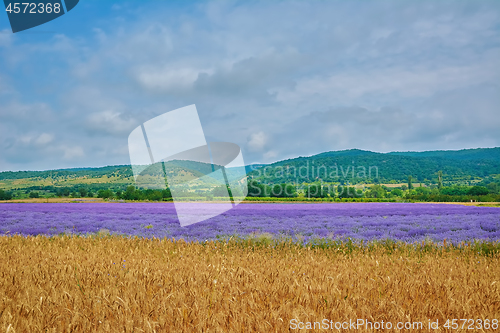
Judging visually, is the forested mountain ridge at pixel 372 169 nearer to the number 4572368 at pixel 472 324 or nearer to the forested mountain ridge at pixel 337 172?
the forested mountain ridge at pixel 337 172

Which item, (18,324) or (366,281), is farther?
(366,281)

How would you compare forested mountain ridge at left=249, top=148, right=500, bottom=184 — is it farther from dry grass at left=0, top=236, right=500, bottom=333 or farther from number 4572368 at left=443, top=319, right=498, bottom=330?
number 4572368 at left=443, top=319, right=498, bottom=330

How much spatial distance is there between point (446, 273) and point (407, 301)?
72.4 inches

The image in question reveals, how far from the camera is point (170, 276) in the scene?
12.1 ft

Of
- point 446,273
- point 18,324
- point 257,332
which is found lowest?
point 446,273

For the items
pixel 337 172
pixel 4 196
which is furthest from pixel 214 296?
pixel 337 172

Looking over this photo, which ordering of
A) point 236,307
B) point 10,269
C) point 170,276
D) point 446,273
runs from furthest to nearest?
point 446,273, point 10,269, point 170,276, point 236,307

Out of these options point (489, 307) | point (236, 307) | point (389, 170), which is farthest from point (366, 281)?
point (389, 170)

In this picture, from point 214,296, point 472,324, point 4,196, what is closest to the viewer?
point 472,324

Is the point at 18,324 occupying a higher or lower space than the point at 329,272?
higher

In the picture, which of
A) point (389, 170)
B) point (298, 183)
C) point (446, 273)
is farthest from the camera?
point (389, 170)

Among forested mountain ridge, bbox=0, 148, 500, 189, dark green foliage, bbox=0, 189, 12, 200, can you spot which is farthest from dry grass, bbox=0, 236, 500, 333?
forested mountain ridge, bbox=0, 148, 500, 189

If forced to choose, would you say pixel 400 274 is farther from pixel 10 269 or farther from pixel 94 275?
pixel 10 269

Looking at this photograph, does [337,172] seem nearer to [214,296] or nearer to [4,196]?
[4,196]
